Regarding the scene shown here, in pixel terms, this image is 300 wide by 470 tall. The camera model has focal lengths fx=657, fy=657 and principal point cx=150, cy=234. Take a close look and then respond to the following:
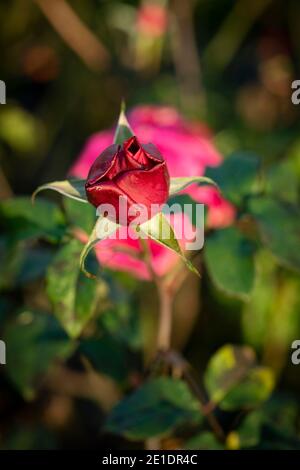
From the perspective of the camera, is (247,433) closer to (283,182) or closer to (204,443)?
(204,443)

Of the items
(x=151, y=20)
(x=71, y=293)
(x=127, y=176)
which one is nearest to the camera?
(x=127, y=176)

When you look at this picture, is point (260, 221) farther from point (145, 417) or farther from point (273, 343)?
point (273, 343)

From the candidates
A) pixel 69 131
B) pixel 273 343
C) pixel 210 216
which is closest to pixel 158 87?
pixel 69 131

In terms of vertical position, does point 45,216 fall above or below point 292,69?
below

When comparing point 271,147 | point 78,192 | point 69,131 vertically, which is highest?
point 69,131

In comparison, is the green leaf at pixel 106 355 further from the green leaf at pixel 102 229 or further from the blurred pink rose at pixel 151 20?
the blurred pink rose at pixel 151 20

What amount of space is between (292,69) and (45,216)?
0.97 meters

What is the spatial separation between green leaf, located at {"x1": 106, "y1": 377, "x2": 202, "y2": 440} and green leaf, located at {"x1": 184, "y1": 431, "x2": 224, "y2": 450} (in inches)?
0.7

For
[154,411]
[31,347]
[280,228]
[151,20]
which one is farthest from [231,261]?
[151,20]

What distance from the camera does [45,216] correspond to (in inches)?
26.2

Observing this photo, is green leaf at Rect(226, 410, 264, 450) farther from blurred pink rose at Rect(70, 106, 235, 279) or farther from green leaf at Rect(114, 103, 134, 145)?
green leaf at Rect(114, 103, 134, 145)

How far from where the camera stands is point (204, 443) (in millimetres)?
641

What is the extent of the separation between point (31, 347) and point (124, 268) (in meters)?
0.14

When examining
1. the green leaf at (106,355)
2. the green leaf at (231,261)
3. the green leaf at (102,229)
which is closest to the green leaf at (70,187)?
the green leaf at (102,229)
